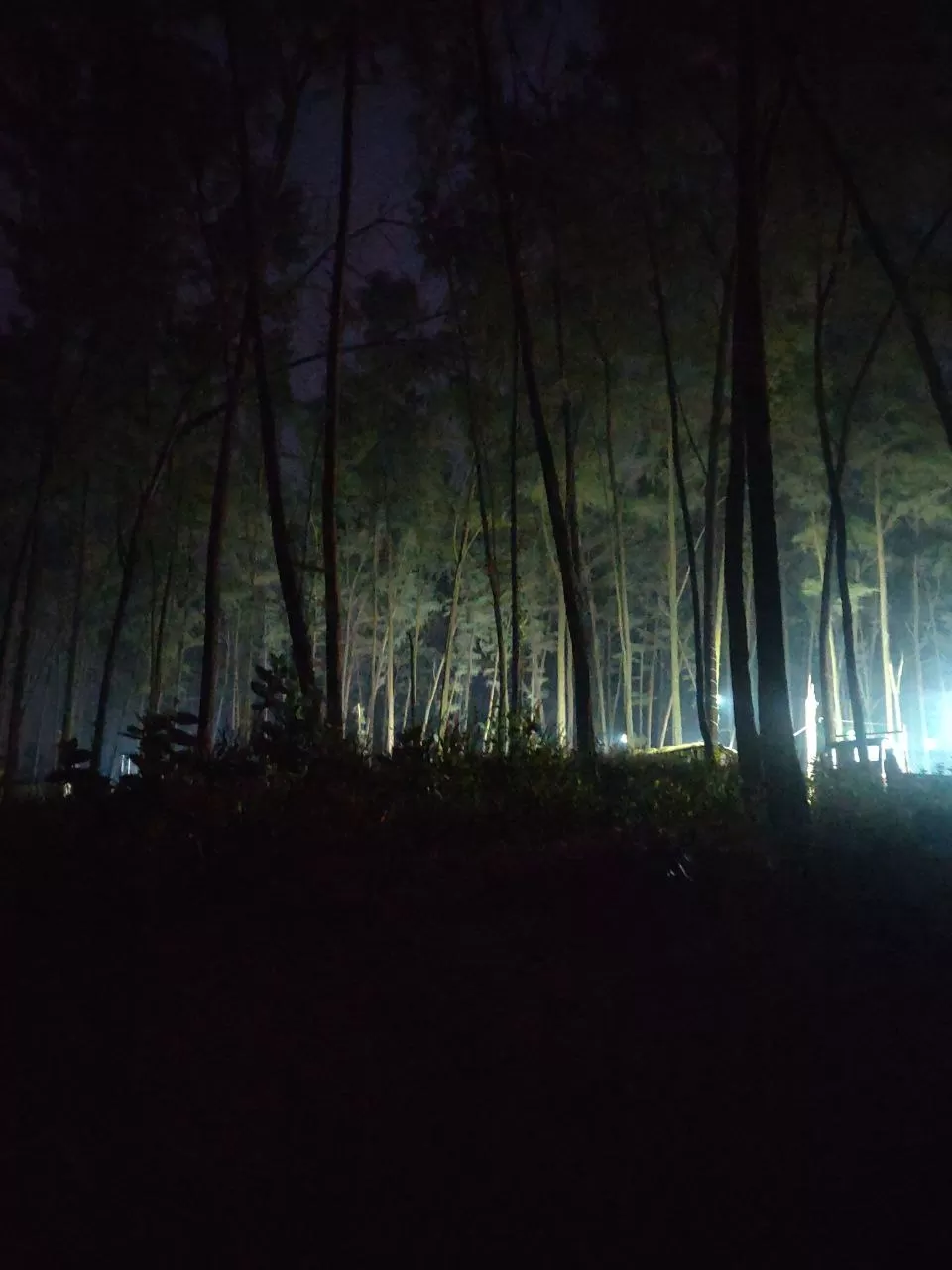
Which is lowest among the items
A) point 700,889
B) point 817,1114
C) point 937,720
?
point 817,1114

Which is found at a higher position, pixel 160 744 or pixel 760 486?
pixel 760 486

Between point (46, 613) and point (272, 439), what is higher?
point (46, 613)

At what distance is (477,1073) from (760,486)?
435 centimetres

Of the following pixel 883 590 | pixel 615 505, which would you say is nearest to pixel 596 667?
pixel 615 505

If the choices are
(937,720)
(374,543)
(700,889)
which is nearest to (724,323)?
(700,889)

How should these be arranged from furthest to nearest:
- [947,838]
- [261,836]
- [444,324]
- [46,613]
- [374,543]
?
[46,613]
[374,543]
[444,324]
[947,838]
[261,836]

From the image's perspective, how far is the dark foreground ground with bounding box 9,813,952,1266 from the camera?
89.7 inches

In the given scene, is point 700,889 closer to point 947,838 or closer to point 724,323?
point 947,838

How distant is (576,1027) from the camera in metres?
3.05

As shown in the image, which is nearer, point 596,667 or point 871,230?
point 871,230

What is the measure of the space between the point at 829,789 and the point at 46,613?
66.2 ft

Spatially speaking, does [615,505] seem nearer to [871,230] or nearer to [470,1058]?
[871,230]

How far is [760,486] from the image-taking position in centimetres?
598

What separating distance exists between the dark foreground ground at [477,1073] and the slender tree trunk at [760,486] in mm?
1798
